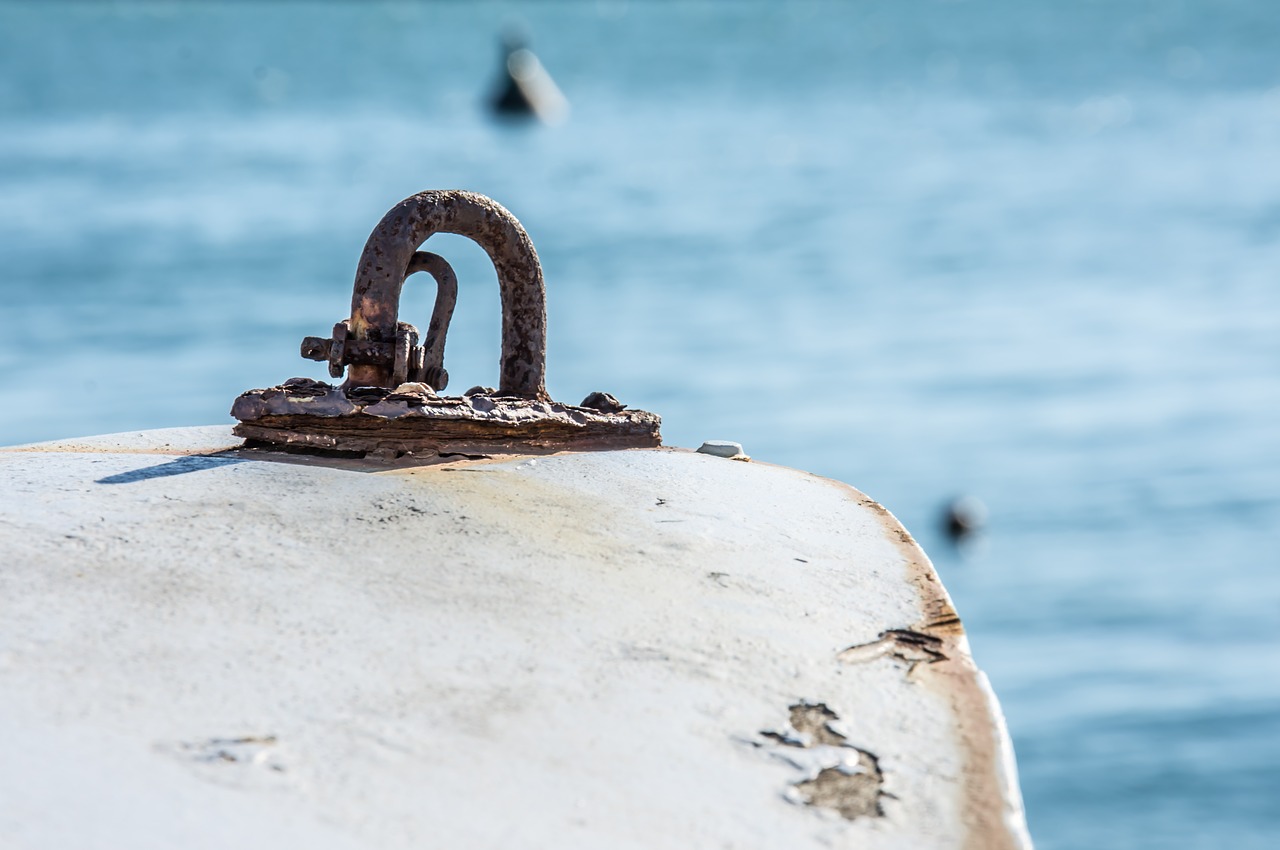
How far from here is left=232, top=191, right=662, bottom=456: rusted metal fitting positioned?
9.64ft

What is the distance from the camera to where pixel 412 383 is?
304 centimetres

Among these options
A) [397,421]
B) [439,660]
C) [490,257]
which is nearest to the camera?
[439,660]

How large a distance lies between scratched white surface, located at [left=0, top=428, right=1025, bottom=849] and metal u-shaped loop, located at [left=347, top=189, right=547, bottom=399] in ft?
0.91

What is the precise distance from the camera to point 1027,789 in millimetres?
10430

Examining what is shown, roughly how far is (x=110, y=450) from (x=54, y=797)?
1.33 meters

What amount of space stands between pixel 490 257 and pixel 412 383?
284 millimetres

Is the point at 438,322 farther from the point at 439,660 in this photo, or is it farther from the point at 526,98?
the point at 526,98

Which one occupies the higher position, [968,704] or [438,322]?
[438,322]

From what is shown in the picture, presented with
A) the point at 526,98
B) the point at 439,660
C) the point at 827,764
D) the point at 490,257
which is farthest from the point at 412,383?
the point at 526,98

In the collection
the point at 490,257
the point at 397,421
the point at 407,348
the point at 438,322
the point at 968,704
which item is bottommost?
the point at 968,704

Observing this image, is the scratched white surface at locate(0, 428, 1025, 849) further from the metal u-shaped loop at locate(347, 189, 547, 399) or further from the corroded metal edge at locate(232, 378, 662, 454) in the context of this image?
the metal u-shaped loop at locate(347, 189, 547, 399)

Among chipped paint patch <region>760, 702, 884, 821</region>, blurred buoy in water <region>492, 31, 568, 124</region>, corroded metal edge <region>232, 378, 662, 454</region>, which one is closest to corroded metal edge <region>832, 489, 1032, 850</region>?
chipped paint patch <region>760, 702, 884, 821</region>

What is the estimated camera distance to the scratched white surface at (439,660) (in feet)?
6.41

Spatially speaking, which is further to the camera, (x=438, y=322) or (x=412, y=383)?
(x=438, y=322)
